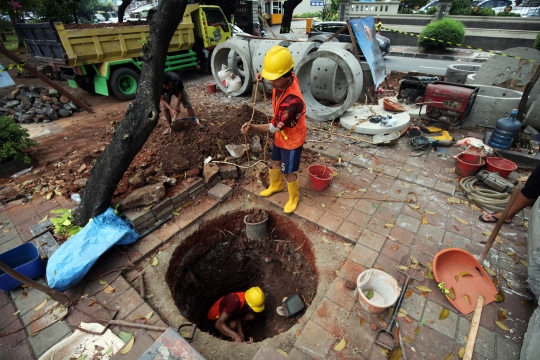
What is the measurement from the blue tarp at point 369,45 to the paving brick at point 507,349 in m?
6.21

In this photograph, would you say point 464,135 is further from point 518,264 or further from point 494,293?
point 494,293

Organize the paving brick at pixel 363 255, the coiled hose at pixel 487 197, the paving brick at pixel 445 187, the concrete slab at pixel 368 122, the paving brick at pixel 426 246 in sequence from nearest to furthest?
the paving brick at pixel 363 255, the paving brick at pixel 426 246, the coiled hose at pixel 487 197, the paving brick at pixel 445 187, the concrete slab at pixel 368 122

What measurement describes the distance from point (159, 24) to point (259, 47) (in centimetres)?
474

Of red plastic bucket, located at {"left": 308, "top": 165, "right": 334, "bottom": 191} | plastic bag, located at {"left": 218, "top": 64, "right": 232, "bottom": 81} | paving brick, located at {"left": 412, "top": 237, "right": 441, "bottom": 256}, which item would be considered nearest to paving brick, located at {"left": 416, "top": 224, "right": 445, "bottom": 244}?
paving brick, located at {"left": 412, "top": 237, "right": 441, "bottom": 256}

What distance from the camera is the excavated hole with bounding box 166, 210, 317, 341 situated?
338 cm

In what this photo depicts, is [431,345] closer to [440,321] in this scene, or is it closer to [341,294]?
[440,321]

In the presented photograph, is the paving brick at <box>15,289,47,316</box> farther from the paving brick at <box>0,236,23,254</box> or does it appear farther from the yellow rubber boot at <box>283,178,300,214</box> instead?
the yellow rubber boot at <box>283,178,300,214</box>

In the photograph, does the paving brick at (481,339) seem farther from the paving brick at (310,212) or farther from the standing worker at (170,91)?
the standing worker at (170,91)

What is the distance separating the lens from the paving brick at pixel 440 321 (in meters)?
2.32

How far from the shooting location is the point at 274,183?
12.8ft

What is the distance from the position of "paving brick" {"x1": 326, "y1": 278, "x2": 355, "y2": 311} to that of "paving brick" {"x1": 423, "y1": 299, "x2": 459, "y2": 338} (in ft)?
2.30

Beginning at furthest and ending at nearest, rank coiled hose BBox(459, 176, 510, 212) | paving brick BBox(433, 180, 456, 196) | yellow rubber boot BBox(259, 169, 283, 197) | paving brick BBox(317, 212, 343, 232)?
paving brick BBox(433, 180, 456, 196) < yellow rubber boot BBox(259, 169, 283, 197) < coiled hose BBox(459, 176, 510, 212) < paving brick BBox(317, 212, 343, 232)

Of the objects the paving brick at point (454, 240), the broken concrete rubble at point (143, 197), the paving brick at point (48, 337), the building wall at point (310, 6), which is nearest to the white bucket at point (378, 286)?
the paving brick at point (454, 240)

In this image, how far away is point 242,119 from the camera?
16.8 ft
